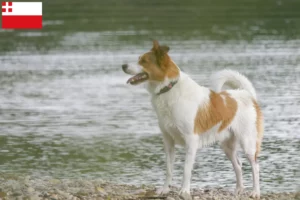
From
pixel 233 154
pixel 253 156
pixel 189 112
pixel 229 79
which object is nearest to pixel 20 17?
pixel 229 79

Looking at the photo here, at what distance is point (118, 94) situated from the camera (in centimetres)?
2130

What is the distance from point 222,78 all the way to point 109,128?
239 inches

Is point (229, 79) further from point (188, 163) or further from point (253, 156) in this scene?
point (188, 163)

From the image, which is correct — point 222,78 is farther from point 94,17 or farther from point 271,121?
point 94,17

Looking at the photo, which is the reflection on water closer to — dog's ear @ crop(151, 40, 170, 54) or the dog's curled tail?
the dog's curled tail

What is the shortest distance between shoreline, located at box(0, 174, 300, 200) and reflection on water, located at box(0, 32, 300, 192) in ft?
3.30

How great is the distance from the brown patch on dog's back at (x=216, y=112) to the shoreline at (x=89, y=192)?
81 centimetres

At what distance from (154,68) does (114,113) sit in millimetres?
8759

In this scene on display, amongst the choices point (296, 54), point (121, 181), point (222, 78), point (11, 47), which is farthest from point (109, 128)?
point (11, 47)

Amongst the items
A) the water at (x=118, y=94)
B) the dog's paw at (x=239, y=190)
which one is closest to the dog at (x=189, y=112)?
the dog's paw at (x=239, y=190)

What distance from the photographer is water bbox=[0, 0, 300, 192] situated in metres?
13.8

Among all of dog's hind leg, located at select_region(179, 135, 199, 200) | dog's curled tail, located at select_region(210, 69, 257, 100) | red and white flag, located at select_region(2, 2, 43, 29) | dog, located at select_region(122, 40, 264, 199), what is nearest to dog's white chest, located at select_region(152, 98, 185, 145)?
dog, located at select_region(122, 40, 264, 199)

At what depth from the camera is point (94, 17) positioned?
40.9 meters

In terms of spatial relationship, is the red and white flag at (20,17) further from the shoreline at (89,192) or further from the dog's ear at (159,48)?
the dog's ear at (159,48)
